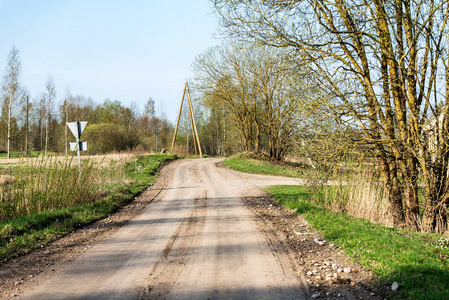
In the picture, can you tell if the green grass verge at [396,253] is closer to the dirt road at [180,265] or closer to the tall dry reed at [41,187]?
the dirt road at [180,265]

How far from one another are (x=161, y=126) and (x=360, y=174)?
6714cm

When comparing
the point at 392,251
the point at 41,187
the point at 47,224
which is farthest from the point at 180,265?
the point at 41,187

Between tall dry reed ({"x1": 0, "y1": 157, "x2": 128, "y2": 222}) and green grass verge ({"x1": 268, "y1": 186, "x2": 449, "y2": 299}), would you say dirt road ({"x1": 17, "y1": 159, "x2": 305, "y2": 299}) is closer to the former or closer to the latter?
green grass verge ({"x1": 268, "y1": 186, "x2": 449, "y2": 299})

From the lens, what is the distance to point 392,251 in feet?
17.7

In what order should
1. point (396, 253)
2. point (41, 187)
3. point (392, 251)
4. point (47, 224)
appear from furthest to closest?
point (41, 187), point (47, 224), point (392, 251), point (396, 253)

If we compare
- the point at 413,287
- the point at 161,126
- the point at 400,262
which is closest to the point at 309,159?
the point at 400,262

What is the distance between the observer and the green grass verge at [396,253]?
13.6ft

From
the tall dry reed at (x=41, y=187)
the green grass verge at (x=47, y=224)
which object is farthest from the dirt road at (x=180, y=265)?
the tall dry reed at (x=41, y=187)

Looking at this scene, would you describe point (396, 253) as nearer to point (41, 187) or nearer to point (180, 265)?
point (180, 265)

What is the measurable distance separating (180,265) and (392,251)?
11.2 ft

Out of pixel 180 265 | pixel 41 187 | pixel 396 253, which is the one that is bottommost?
pixel 180 265

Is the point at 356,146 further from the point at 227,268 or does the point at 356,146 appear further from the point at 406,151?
the point at 227,268

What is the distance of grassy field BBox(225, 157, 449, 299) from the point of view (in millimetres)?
4168

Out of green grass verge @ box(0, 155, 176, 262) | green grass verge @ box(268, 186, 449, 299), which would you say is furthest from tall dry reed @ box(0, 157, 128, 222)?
green grass verge @ box(268, 186, 449, 299)
